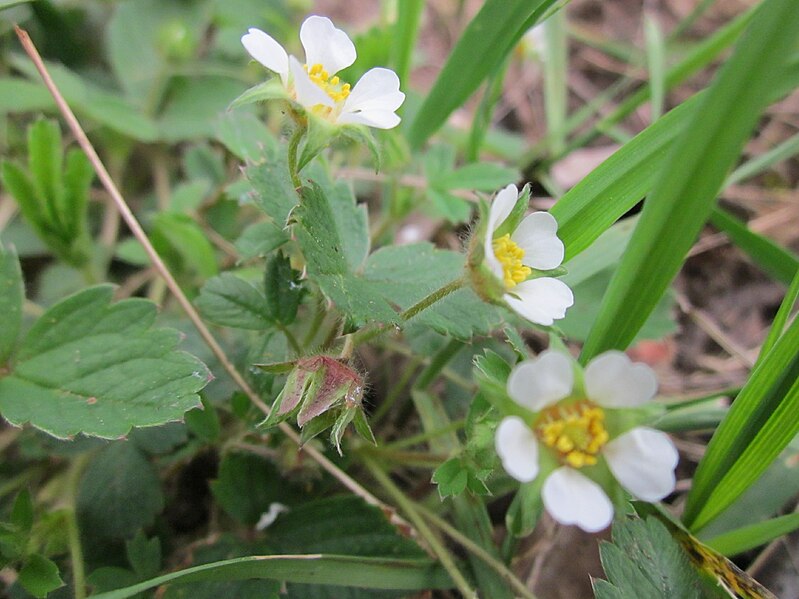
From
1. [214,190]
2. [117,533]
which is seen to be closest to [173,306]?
[214,190]

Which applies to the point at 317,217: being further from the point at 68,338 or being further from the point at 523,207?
the point at 68,338

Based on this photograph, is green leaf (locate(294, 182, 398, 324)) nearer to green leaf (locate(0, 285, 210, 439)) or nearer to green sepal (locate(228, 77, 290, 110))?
green sepal (locate(228, 77, 290, 110))

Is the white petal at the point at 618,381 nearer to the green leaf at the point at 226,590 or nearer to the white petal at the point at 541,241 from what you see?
the white petal at the point at 541,241

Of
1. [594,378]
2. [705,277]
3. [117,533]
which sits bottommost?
[117,533]

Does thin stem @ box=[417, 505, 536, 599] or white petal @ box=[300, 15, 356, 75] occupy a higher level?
white petal @ box=[300, 15, 356, 75]

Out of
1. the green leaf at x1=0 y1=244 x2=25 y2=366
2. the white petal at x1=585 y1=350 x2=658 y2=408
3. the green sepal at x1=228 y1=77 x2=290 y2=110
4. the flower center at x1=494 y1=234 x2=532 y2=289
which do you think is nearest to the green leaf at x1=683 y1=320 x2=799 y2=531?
the white petal at x1=585 y1=350 x2=658 y2=408

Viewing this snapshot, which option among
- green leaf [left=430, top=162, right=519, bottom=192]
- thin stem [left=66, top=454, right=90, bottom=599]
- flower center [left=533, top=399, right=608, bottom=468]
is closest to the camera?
flower center [left=533, top=399, right=608, bottom=468]
